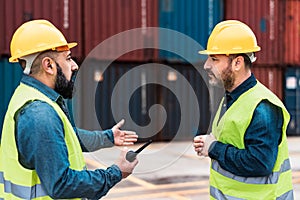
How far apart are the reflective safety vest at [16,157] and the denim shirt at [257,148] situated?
0.90 meters

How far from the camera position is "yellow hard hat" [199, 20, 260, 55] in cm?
307

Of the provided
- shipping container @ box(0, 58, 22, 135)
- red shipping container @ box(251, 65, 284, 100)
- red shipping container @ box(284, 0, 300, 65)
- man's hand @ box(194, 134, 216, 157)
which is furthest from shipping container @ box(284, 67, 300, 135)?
man's hand @ box(194, 134, 216, 157)

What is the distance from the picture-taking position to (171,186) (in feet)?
28.0

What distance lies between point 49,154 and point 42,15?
10992mm

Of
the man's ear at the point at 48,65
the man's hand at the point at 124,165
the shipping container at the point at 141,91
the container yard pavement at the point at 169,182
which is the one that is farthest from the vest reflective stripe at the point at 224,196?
the shipping container at the point at 141,91

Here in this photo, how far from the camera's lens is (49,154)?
7.64 ft

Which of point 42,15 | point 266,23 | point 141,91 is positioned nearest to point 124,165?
point 42,15

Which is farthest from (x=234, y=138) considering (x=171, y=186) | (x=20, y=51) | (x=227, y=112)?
(x=171, y=186)

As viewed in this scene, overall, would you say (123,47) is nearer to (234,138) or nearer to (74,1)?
(74,1)

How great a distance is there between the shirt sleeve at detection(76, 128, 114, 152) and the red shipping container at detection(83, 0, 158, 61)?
9851 millimetres

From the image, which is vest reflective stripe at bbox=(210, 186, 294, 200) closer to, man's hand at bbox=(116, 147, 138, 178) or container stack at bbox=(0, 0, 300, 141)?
man's hand at bbox=(116, 147, 138, 178)

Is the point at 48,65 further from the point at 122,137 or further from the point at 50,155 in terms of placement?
the point at 122,137

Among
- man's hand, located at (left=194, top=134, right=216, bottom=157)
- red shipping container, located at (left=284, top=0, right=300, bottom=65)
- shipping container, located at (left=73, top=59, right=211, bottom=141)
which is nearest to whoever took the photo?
man's hand, located at (left=194, top=134, right=216, bottom=157)

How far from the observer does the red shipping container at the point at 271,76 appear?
15627mm
